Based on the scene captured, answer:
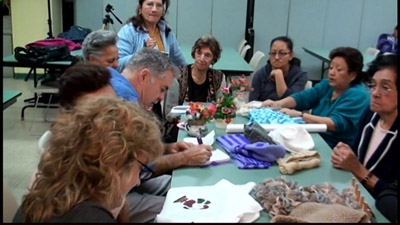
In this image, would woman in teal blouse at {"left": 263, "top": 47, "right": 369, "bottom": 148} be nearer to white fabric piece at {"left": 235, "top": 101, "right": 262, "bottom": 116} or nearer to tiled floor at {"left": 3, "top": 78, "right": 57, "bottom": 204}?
white fabric piece at {"left": 235, "top": 101, "right": 262, "bottom": 116}

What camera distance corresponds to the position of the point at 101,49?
7.66 ft

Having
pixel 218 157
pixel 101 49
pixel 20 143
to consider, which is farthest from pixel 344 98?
pixel 20 143

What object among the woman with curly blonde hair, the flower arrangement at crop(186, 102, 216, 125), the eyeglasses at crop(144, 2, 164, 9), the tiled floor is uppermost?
the eyeglasses at crop(144, 2, 164, 9)

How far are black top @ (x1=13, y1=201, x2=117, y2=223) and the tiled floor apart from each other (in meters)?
1.79

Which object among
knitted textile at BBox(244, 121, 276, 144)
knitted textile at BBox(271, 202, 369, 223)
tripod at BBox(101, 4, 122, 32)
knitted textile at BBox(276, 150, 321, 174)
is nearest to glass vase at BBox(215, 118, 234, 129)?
knitted textile at BBox(244, 121, 276, 144)

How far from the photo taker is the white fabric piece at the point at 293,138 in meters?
1.98

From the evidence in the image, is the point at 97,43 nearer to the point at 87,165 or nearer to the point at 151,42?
the point at 151,42

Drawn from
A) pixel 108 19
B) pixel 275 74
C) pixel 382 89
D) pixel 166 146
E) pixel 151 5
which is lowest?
pixel 166 146

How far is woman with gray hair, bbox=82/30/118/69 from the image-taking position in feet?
7.64

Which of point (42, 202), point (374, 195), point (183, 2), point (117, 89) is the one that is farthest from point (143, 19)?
point (183, 2)

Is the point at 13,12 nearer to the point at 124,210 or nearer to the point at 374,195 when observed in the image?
the point at 124,210

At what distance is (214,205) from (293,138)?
2.49ft

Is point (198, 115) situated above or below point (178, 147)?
above

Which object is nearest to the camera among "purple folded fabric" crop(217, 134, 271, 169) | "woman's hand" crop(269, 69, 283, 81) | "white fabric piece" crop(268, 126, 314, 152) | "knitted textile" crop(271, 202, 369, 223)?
"knitted textile" crop(271, 202, 369, 223)
